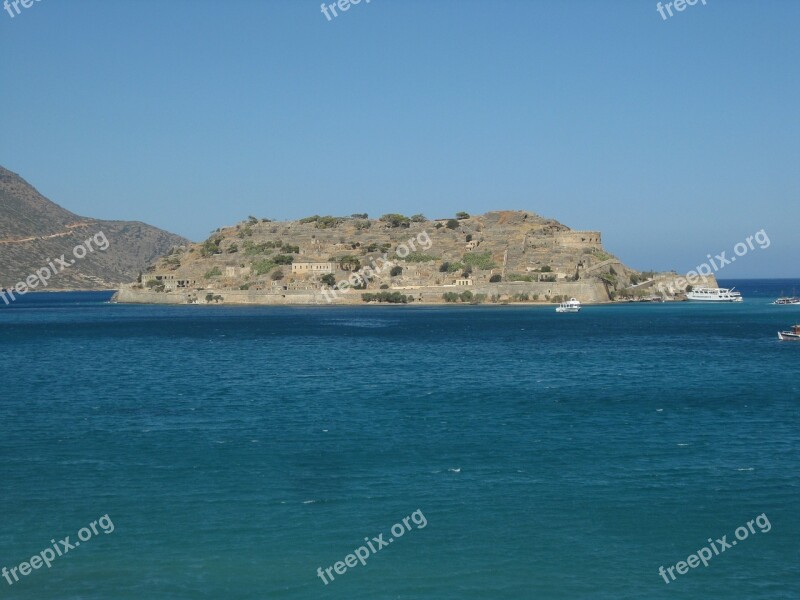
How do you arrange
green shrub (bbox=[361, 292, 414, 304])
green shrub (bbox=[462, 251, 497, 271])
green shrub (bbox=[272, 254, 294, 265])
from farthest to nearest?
green shrub (bbox=[272, 254, 294, 265]) → green shrub (bbox=[462, 251, 497, 271]) → green shrub (bbox=[361, 292, 414, 304])

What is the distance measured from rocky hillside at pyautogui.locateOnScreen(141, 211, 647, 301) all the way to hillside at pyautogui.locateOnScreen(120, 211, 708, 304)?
0.48 feet

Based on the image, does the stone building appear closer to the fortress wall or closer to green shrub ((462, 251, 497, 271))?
green shrub ((462, 251, 497, 271))

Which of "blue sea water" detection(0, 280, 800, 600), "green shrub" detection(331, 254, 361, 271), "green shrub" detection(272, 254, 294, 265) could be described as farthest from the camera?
"green shrub" detection(272, 254, 294, 265)

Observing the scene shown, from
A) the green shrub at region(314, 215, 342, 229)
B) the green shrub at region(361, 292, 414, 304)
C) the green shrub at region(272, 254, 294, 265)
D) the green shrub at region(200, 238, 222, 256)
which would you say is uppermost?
the green shrub at region(314, 215, 342, 229)

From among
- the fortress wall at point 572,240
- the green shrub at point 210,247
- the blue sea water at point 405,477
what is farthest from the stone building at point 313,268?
the blue sea water at point 405,477

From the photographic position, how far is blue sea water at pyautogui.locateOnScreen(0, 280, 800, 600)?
14047 mm

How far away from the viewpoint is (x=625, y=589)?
1343 cm

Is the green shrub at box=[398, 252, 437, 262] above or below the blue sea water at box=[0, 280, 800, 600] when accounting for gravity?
above

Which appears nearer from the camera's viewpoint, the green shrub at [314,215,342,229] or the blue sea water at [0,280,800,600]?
the blue sea water at [0,280,800,600]

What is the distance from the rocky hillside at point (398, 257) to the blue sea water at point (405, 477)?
71.6 metres

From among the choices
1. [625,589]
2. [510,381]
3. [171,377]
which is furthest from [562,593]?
[171,377]

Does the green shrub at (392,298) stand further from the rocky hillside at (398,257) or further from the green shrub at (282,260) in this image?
the green shrub at (282,260)

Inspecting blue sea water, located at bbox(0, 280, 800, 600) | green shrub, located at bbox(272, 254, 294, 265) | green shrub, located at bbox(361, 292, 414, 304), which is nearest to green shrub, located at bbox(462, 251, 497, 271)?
green shrub, located at bbox(361, 292, 414, 304)

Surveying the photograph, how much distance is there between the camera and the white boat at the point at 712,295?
121 m
